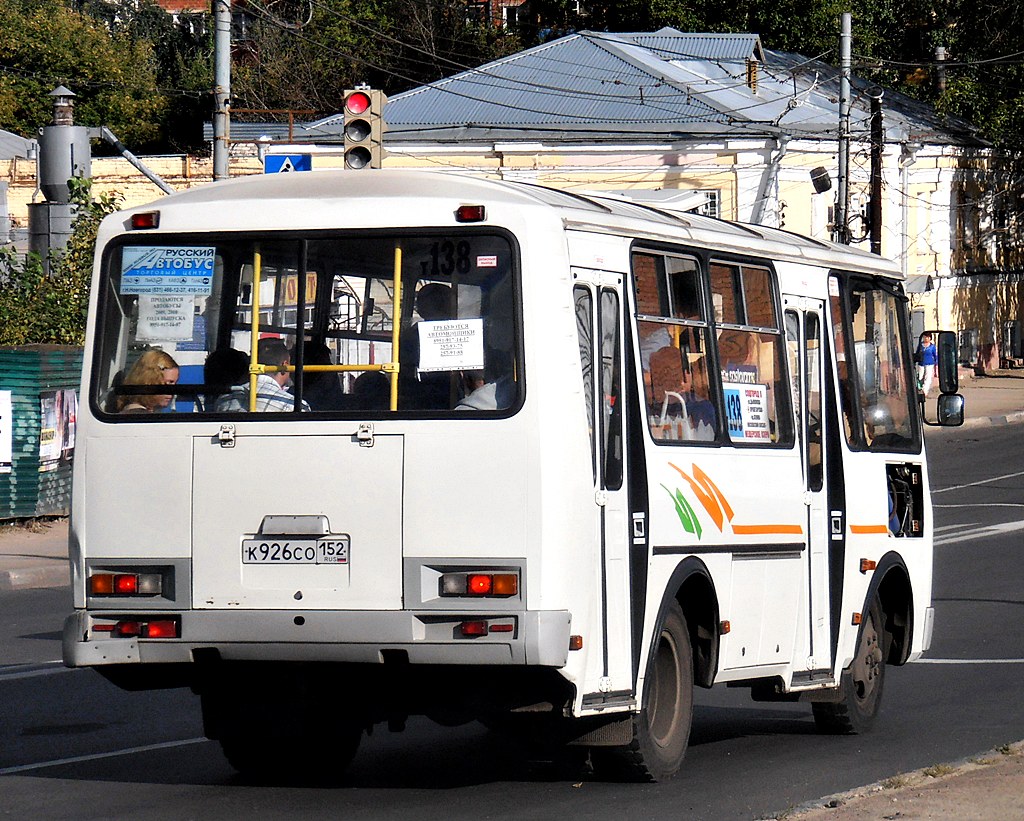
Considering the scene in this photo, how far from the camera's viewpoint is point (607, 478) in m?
7.25

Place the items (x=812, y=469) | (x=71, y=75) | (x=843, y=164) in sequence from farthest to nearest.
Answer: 1. (x=71, y=75)
2. (x=843, y=164)
3. (x=812, y=469)

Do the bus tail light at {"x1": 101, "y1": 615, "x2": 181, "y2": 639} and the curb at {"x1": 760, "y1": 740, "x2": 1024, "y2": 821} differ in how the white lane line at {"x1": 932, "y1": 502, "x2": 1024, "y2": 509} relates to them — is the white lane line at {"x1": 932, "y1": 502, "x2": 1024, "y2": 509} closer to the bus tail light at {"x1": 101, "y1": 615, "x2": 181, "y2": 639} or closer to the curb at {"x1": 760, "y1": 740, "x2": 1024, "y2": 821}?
the curb at {"x1": 760, "y1": 740, "x2": 1024, "y2": 821}

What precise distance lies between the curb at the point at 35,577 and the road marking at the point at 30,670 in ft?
18.7

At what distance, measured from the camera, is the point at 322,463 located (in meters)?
6.98

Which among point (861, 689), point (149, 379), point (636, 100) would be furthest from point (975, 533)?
point (636, 100)

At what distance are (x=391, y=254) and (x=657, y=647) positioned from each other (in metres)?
2.05

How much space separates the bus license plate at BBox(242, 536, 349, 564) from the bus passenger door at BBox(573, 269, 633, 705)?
3.39 feet

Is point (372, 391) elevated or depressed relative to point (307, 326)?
depressed

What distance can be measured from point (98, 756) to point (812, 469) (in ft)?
12.6

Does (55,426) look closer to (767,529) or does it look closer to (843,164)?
(767,529)

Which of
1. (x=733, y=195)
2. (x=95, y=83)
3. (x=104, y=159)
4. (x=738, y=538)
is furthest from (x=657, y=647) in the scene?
(x=95, y=83)

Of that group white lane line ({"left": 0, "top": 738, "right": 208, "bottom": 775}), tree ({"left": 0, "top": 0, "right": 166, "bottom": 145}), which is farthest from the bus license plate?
tree ({"left": 0, "top": 0, "right": 166, "bottom": 145})

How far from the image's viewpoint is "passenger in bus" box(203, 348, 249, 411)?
722cm

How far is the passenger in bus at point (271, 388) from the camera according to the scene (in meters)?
7.14
